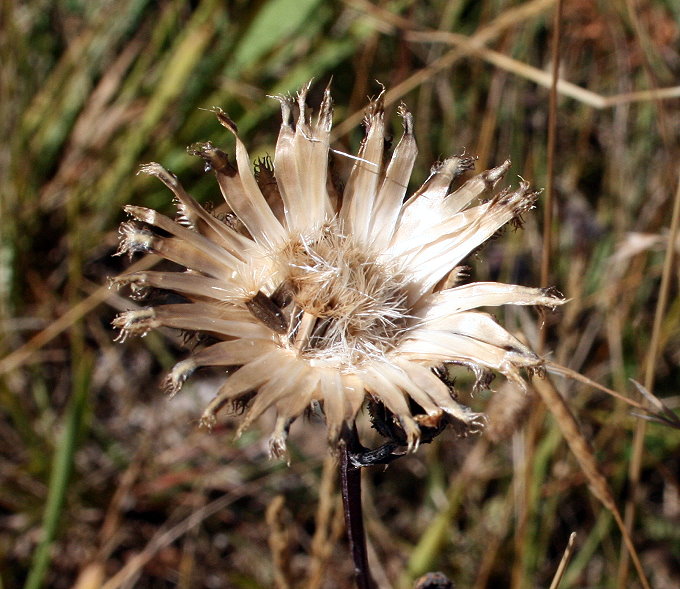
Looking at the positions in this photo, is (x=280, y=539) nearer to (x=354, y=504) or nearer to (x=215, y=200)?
(x=354, y=504)

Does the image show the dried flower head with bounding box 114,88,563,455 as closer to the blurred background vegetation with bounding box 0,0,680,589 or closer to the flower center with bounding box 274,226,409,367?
the flower center with bounding box 274,226,409,367

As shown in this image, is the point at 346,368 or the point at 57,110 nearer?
the point at 346,368

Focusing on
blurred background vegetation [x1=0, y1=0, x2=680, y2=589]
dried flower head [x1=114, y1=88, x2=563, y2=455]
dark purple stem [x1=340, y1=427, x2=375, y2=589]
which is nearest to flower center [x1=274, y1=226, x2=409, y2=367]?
dried flower head [x1=114, y1=88, x2=563, y2=455]

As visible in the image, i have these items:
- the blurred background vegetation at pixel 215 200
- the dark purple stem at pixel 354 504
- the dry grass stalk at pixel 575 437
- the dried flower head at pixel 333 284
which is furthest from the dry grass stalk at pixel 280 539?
the dry grass stalk at pixel 575 437

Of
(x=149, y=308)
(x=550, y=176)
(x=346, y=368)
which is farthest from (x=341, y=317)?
(x=550, y=176)

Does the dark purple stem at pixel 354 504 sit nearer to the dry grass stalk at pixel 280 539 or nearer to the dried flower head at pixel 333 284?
the dried flower head at pixel 333 284

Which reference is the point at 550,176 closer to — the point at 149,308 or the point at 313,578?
the point at 149,308
